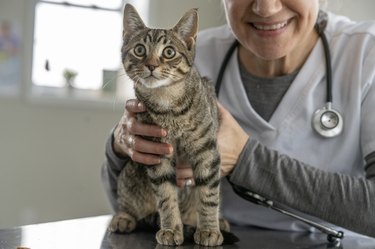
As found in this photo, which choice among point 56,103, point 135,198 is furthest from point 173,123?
point 56,103

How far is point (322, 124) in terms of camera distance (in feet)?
3.99

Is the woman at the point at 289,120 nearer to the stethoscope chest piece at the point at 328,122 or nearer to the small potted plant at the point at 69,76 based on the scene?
the stethoscope chest piece at the point at 328,122

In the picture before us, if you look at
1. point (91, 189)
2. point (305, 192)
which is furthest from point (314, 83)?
point (91, 189)

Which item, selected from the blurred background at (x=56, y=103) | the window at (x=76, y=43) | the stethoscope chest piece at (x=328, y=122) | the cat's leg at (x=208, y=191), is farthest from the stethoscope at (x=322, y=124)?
the window at (x=76, y=43)

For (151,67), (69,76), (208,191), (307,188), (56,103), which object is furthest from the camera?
(69,76)

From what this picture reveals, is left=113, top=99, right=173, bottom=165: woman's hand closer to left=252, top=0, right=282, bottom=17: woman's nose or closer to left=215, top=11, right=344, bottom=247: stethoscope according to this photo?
left=215, top=11, right=344, bottom=247: stethoscope

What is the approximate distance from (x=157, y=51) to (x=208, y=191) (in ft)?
0.91

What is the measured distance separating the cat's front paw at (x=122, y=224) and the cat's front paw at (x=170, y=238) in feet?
0.39

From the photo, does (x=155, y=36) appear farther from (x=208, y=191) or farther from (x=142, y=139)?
(x=208, y=191)

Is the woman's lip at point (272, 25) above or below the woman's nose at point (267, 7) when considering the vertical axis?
below

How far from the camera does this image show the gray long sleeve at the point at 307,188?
1.08 meters

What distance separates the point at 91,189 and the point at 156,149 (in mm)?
1841

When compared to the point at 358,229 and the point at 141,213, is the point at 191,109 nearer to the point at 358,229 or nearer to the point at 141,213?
the point at 141,213

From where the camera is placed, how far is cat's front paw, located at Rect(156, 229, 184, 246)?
0.94 m
